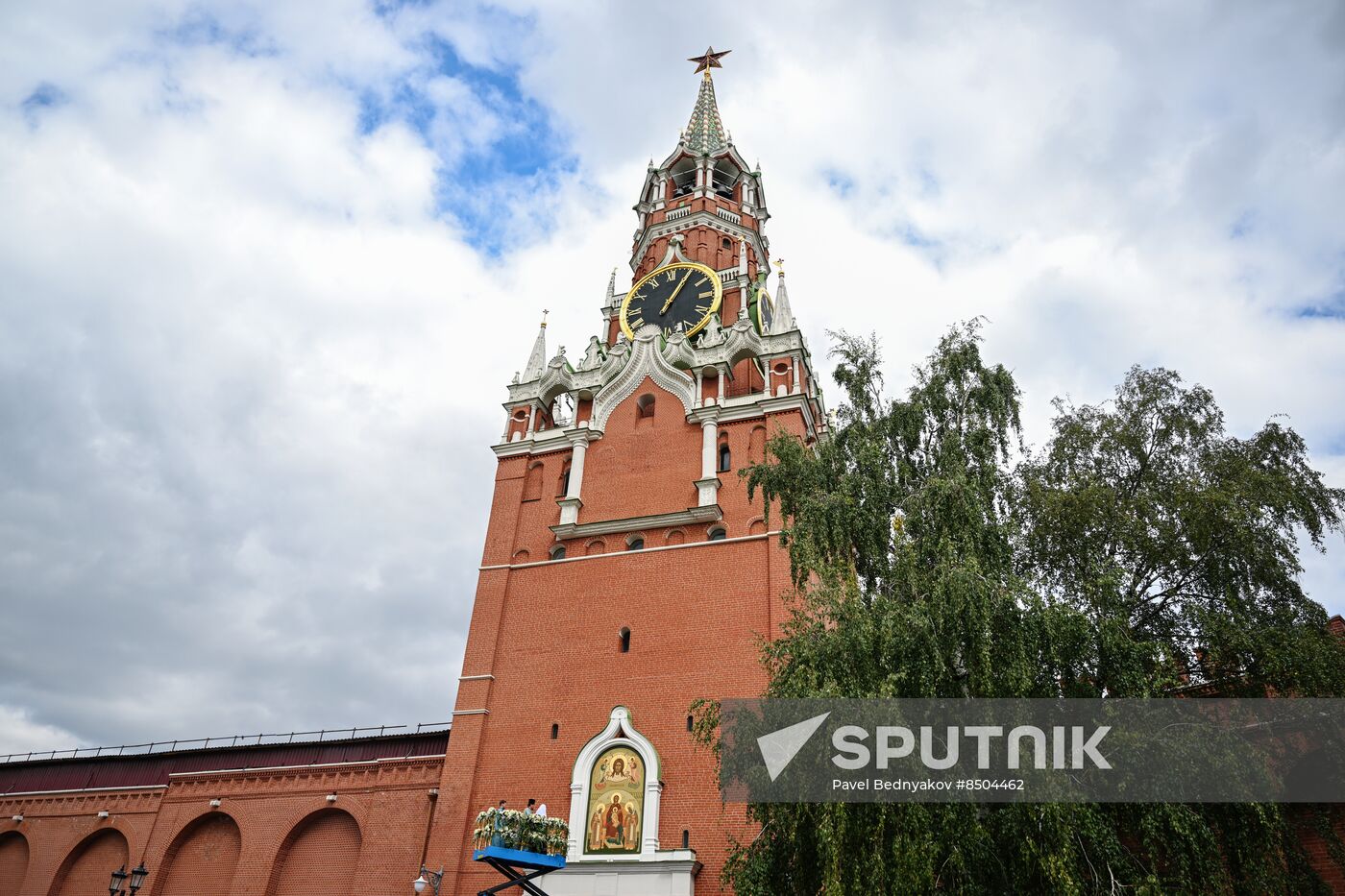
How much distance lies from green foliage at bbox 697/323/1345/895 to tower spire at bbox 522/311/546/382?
1490 cm

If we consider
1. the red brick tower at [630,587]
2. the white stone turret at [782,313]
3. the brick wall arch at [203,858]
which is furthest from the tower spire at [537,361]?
the brick wall arch at [203,858]

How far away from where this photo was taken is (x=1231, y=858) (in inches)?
471

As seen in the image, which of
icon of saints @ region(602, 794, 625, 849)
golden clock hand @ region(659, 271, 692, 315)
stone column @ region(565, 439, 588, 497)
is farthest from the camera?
golden clock hand @ region(659, 271, 692, 315)

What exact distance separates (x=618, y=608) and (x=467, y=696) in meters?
4.57

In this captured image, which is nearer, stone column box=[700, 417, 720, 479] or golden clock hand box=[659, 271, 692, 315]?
stone column box=[700, 417, 720, 479]

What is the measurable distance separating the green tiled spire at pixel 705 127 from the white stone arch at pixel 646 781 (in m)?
26.4

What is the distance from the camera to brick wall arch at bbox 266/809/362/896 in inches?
983

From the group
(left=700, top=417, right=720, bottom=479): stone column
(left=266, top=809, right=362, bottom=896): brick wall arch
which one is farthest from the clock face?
(left=266, top=809, right=362, bottom=896): brick wall arch

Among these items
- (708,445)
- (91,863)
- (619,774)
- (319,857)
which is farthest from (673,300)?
(91,863)

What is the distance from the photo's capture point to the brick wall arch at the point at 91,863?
94.1ft

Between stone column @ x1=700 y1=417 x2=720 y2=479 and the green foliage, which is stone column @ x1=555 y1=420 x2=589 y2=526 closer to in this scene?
stone column @ x1=700 y1=417 x2=720 y2=479

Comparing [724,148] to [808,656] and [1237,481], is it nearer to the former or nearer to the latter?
[1237,481]

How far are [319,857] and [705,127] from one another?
1311 inches

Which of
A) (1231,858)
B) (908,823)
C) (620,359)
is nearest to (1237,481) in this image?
(1231,858)
